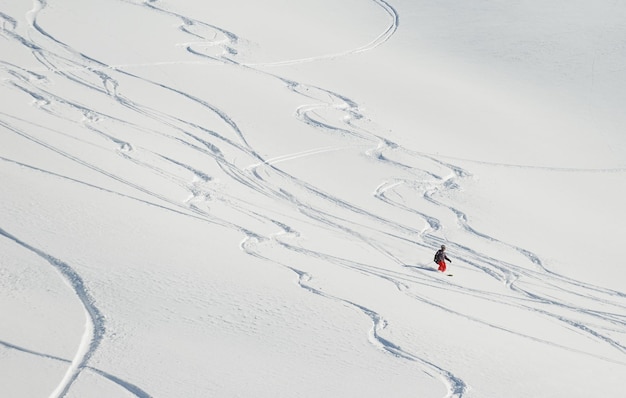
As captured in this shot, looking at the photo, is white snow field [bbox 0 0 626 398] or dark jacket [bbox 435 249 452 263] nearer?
white snow field [bbox 0 0 626 398]

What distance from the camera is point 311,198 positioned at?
20.0m

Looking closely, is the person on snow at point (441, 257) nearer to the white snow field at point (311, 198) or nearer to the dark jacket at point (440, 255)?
the dark jacket at point (440, 255)

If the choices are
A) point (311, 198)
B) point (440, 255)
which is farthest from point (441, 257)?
point (311, 198)

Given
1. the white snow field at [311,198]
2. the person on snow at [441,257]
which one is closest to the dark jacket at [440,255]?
the person on snow at [441,257]

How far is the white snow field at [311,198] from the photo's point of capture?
12.3 metres

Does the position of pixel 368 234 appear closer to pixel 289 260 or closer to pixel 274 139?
pixel 289 260

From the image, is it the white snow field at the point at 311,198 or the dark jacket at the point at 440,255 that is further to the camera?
the dark jacket at the point at 440,255

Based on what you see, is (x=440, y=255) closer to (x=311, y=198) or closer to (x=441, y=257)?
(x=441, y=257)

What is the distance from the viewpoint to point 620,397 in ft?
42.2

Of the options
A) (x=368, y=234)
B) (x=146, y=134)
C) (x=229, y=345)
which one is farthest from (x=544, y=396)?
(x=146, y=134)

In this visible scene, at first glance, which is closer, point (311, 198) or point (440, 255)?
point (440, 255)

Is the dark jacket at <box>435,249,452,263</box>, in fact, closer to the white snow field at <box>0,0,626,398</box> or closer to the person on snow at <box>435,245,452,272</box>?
the person on snow at <box>435,245,452,272</box>

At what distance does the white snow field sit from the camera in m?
12.3

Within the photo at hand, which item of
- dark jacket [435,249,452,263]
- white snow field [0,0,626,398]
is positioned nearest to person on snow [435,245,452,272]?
dark jacket [435,249,452,263]
